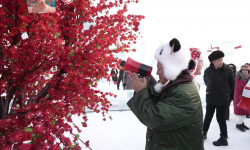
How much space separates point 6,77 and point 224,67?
2971 mm

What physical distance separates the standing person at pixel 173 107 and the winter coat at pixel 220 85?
71.8 inches

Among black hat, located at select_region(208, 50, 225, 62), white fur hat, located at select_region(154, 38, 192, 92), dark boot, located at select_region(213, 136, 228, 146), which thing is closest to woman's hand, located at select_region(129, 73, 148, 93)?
white fur hat, located at select_region(154, 38, 192, 92)

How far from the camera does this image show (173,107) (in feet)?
3.20

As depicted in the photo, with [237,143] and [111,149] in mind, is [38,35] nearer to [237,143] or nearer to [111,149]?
[111,149]

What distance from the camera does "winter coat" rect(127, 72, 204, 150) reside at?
0.97m

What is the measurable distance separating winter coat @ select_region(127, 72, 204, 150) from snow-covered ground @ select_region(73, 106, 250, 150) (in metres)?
1.88

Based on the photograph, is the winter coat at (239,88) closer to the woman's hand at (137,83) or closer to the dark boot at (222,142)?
the dark boot at (222,142)

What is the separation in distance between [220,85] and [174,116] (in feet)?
7.15

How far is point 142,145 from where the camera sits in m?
2.88

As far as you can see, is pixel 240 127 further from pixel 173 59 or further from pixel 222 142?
pixel 173 59

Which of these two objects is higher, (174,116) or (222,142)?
(174,116)

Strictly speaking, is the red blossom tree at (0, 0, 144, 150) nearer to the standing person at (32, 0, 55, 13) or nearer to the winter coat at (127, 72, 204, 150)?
the standing person at (32, 0, 55, 13)

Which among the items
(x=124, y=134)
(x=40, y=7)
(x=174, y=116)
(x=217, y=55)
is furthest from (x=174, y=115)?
(x=124, y=134)

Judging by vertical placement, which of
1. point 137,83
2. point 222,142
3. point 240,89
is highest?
point 137,83
